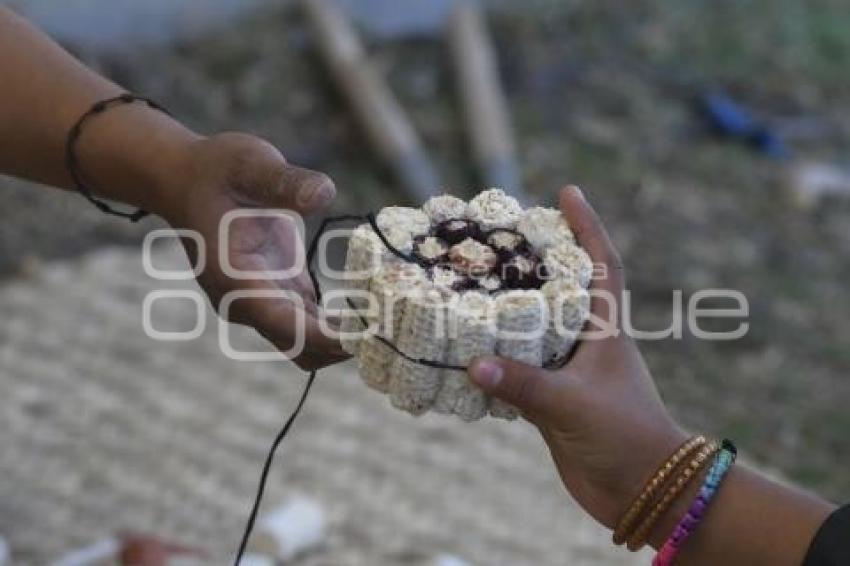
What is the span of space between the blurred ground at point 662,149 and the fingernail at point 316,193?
102cm

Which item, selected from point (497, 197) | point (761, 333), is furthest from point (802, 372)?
point (497, 197)

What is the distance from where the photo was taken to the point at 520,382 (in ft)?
3.25

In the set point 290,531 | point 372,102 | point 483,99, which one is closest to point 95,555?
point 290,531

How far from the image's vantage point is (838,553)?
1.00 metres

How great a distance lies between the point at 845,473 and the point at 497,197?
141 cm

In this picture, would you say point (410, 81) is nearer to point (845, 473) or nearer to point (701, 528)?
point (845, 473)

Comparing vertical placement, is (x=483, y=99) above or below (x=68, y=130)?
above

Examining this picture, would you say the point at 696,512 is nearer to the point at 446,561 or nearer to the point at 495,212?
the point at 495,212

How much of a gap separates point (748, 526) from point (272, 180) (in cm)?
43

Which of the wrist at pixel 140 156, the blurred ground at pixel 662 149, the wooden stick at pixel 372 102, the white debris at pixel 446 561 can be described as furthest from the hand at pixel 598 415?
the wooden stick at pixel 372 102

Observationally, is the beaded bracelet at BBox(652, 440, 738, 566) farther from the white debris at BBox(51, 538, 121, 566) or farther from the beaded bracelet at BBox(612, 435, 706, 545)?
the white debris at BBox(51, 538, 121, 566)

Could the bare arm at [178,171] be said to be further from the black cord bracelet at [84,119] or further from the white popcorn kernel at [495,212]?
the white popcorn kernel at [495,212]

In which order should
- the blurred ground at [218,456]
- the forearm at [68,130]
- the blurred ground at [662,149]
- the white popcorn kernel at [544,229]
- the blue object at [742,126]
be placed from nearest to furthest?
the white popcorn kernel at [544,229] → the forearm at [68,130] → the blurred ground at [218,456] → the blurred ground at [662,149] → the blue object at [742,126]

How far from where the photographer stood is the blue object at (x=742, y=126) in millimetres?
3252
